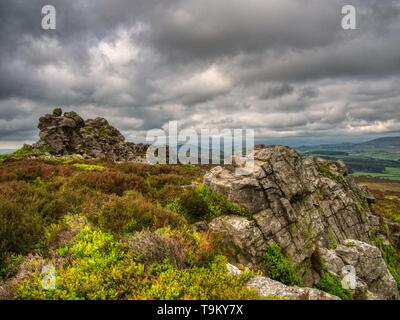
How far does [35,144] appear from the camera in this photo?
190ft

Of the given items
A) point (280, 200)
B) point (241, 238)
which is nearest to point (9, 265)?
point (241, 238)

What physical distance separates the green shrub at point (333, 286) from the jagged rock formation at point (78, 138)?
47775 mm

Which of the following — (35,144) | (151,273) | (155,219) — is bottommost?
(151,273)

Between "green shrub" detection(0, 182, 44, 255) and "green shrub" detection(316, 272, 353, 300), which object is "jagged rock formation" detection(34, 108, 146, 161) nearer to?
"green shrub" detection(0, 182, 44, 255)

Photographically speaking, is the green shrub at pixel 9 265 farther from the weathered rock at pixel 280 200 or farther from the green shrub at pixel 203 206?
the weathered rock at pixel 280 200

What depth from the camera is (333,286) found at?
13148mm

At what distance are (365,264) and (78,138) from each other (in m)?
60.7

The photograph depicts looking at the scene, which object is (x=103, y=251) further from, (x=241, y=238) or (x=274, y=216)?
(x=274, y=216)
